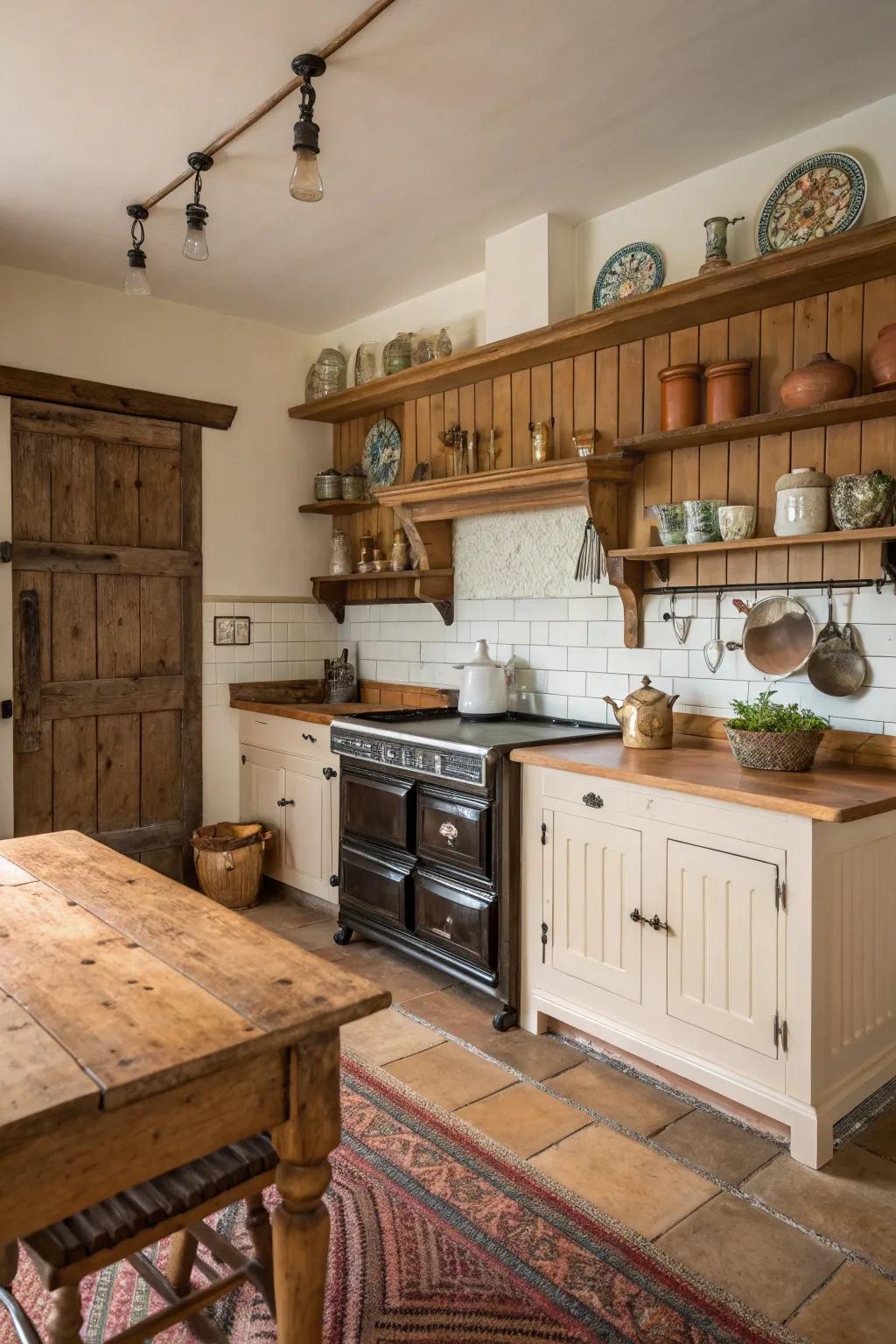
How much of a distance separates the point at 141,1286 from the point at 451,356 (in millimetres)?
3354

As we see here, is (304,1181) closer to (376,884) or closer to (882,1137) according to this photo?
(882,1137)

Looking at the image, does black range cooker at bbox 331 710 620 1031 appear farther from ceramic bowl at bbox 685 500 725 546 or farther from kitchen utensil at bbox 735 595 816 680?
ceramic bowl at bbox 685 500 725 546

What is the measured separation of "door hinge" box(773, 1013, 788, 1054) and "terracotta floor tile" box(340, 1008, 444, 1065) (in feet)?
3.66

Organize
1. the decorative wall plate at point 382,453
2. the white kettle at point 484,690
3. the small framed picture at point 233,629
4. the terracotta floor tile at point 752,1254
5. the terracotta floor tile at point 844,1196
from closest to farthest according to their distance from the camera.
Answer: the terracotta floor tile at point 752,1254
the terracotta floor tile at point 844,1196
the white kettle at point 484,690
the decorative wall plate at point 382,453
the small framed picture at point 233,629

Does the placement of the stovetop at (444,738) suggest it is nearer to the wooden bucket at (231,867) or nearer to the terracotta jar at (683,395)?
the wooden bucket at (231,867)

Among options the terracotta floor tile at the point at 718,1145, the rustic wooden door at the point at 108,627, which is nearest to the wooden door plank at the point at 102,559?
the rustic wooden door at the point at 108,627

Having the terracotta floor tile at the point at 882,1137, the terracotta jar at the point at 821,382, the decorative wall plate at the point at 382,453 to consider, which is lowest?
the terracotta floor tile at the point at 882,1137

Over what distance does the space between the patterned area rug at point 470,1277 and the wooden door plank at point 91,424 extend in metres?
3.37

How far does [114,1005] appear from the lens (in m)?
1.32

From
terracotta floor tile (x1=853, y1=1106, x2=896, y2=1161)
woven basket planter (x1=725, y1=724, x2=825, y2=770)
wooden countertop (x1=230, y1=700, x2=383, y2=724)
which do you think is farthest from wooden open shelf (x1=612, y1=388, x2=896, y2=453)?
terracotta floor tile (x1=853, y1=1106, x2=896, y2=1161)

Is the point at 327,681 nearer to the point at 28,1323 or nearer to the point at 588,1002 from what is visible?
the point at 588,1002

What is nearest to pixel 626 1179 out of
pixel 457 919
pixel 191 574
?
pixel 457 919

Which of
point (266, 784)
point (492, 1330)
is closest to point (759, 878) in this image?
point (492, 1330)

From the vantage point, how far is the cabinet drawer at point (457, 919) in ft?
10.3
